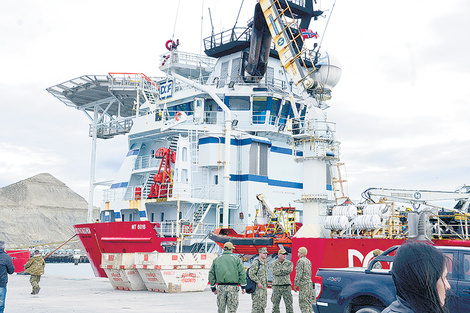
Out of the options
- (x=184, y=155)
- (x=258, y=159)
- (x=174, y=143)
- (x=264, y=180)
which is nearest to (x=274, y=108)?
(x=258, y=159)

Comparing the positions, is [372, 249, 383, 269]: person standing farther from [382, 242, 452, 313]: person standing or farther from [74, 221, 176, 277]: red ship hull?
[74, 221, 176, 277]: red ship hull

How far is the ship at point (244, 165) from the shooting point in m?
16.5

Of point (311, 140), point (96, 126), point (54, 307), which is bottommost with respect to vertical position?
point (54, 307)

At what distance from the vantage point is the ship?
16453 millimetres

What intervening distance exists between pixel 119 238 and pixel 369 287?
1726 centimetres

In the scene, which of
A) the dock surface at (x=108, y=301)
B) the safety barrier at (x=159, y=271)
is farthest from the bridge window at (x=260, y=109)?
the dock surface at (x=108, y=301)

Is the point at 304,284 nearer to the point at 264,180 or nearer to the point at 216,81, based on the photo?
the point at 264,180

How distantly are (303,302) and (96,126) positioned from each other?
90.5ft

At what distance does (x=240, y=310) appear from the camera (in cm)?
1176

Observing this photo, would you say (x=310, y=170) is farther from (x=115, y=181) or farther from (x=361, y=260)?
(x=115, y=181)

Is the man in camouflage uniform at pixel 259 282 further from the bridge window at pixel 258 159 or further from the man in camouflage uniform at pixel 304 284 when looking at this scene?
the bridge window at pixel 258 159

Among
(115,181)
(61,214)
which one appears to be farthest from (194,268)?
(61,214)

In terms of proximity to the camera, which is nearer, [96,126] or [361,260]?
[361,260]

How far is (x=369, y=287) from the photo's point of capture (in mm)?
7449
